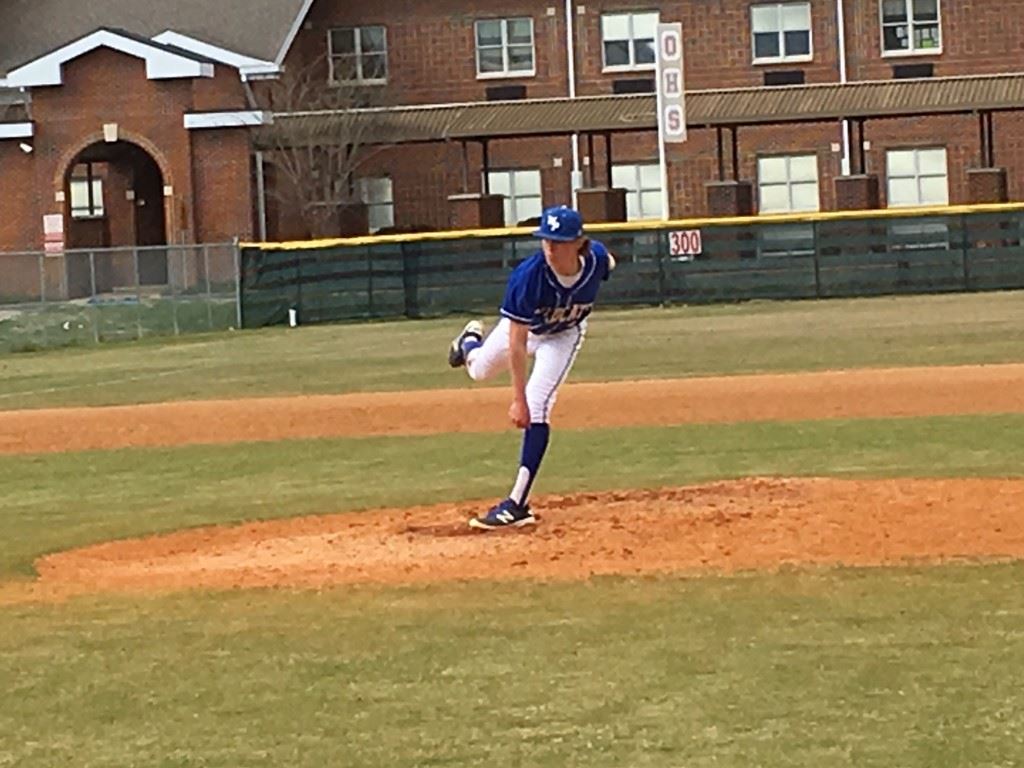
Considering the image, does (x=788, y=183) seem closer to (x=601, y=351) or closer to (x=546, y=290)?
(x=601, y=351)

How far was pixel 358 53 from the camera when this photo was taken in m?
58.7

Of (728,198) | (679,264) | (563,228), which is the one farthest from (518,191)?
(563,228)

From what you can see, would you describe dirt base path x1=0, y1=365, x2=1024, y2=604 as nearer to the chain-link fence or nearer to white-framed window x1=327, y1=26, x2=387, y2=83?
the chain-link fence

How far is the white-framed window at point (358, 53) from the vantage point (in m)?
58.5

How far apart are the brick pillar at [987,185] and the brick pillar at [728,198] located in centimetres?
504

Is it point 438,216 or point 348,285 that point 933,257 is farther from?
point 438,216

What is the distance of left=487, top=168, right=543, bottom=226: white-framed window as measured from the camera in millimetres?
58250

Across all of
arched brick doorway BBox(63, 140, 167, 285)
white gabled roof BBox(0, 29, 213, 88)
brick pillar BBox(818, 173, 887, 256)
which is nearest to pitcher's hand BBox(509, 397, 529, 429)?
brick pillar BBox(818, 173, 887, 256)

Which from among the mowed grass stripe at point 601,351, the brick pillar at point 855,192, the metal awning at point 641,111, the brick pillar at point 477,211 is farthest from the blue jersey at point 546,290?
the metal awning at point 641,111

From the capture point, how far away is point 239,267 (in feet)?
139

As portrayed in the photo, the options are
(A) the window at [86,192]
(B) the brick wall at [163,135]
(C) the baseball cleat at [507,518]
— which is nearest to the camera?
(C) the baseball cleat at [507,518]

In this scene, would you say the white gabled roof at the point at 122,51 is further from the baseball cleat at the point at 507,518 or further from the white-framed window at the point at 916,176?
the baseball cleat at the point at 507,518

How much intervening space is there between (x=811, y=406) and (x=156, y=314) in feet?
73.5

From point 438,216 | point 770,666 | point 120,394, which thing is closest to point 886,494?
point 770,666
